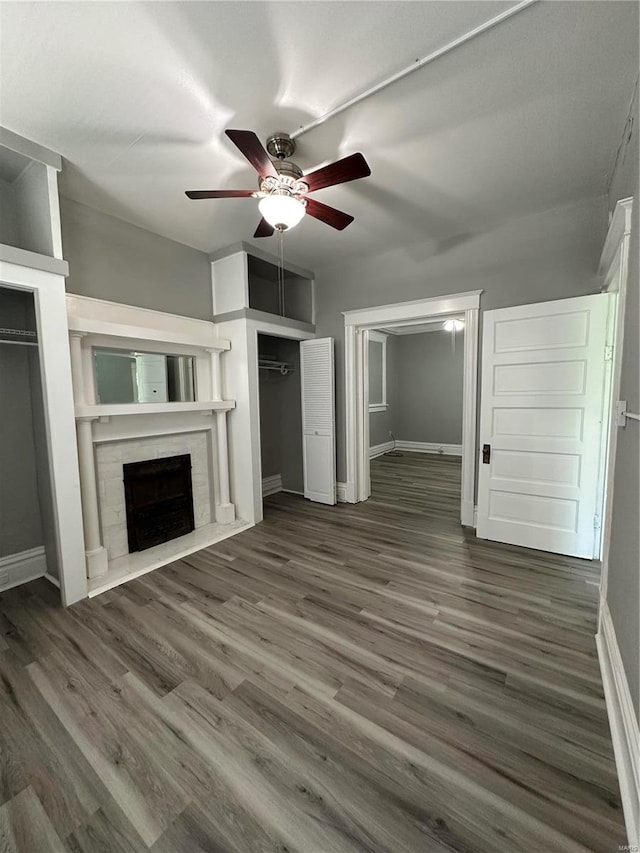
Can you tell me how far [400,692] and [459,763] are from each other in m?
0.35

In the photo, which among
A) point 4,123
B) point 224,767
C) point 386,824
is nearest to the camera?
point 386,824

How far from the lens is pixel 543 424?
293cm

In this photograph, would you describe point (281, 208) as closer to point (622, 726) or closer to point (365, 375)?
point (365, 375)

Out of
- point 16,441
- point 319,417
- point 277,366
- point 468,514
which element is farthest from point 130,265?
point 468,514

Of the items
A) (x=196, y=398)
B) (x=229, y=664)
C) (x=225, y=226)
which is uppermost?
(x=225, y=226)

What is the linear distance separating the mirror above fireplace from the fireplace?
0.60 m

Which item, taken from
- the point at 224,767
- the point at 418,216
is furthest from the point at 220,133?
the point at 224,767

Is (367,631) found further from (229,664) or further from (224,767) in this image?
(224,767)

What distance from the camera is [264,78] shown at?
1662 mm

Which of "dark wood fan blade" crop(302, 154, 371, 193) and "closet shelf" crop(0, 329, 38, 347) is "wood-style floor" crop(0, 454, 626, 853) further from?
"dark wood fan blade" crop(302, 154, 371, 193)

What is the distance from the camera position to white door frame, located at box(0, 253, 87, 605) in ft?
7.22

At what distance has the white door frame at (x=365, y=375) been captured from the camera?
343 centimetres

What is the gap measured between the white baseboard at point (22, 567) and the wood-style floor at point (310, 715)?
0.43 ft

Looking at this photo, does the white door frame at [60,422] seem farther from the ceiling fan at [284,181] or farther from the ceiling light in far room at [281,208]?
the ceiling light in far room at [281,208]
